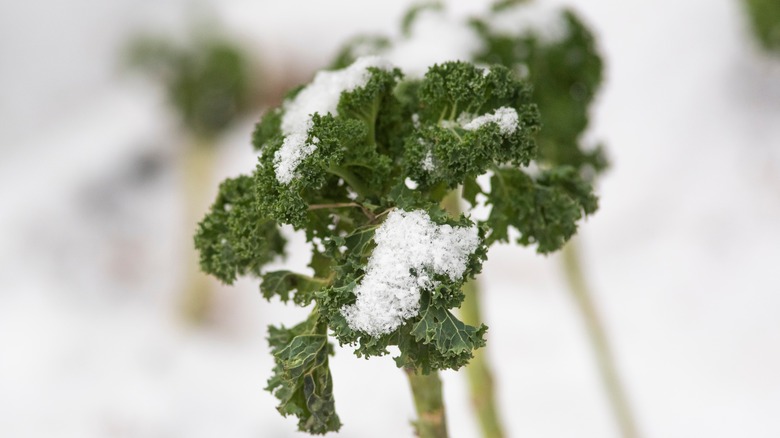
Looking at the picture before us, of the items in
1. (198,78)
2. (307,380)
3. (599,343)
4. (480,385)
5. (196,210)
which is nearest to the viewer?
(307,380)

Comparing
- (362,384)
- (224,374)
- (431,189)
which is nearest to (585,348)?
(362,384)

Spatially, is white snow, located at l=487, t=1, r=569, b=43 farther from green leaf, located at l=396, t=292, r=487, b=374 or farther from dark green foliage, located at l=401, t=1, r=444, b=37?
green leaf, located at l=396, t=292, r=487, b=374

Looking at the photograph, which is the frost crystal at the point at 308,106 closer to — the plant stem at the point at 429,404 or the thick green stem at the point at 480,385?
the plant stem at the point at 429,404

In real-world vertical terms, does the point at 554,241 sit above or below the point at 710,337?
below

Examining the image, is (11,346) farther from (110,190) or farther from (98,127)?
(98,127)

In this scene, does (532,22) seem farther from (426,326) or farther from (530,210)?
(426,326)

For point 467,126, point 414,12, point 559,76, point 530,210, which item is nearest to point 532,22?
point 559,76

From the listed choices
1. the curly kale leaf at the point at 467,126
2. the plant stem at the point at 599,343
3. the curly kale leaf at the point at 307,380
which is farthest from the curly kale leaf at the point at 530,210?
the plant stem at the point at 599,343
